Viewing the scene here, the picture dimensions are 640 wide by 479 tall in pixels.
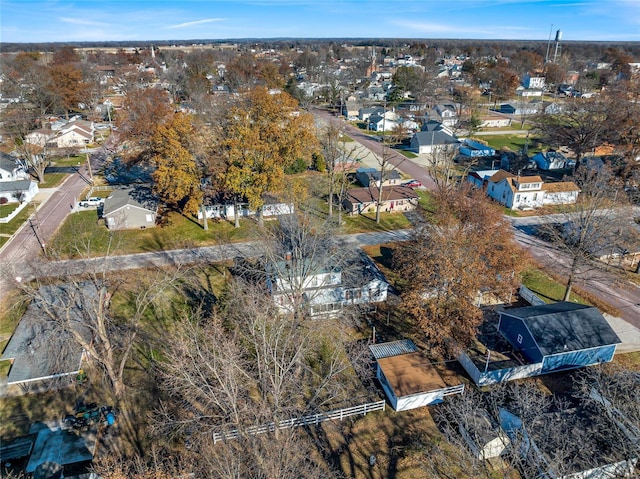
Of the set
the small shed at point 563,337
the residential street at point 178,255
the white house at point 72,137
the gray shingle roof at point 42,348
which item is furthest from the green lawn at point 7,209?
the small shed at point 563,337

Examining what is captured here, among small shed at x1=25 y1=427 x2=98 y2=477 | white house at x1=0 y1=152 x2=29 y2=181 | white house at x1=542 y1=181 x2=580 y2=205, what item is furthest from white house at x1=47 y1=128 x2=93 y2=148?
white house at x1=542 y1=181 x2=580 y2=205

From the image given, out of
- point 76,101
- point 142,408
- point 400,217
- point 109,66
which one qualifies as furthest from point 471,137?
point 109,66

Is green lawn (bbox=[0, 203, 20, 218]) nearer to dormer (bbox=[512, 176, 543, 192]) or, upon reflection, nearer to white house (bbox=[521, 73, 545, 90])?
dormer (bbox=[512, 176, 543, 192])

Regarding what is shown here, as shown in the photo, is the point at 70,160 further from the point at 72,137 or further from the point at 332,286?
the point at 332,286

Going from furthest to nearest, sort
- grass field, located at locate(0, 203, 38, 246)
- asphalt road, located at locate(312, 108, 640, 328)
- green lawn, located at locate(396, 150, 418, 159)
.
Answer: green lawn, located at locate(396, 150, 418, 159), grass field, located at locate(0, 203, 38, 246), asphalt road, located at locate(312, 108, 640, 328)

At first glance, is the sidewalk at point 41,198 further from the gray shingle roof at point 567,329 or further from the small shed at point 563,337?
the gray shingle roof at point 567,329

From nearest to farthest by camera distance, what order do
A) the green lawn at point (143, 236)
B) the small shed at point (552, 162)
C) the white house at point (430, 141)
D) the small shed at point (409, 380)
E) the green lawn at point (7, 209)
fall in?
1. the small shed at point (409, 380)
2. the green lawn at point (143, 236)
3. the green lawn at point (7, 209)
4. the small shed at point (552, 162)
5. the white house at point (430, 141)

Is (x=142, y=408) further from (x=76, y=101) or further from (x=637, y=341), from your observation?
(x=76, y=101)
